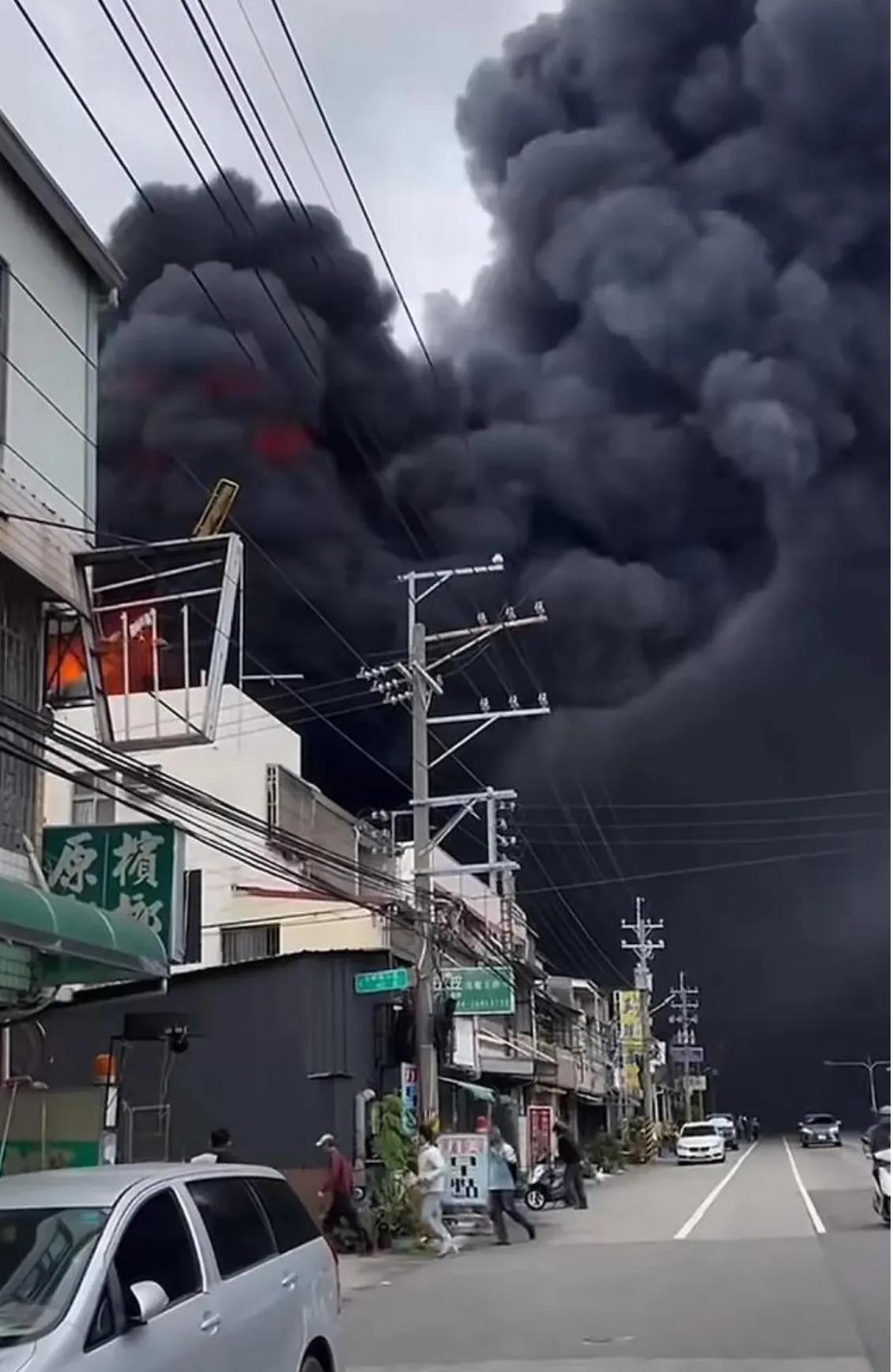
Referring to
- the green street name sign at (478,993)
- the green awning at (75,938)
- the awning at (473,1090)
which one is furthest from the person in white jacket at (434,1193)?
the awning at (473,1090)

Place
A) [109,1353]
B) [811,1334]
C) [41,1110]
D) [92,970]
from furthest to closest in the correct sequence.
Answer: [41,1110]
[92,970]
[811,1334]
[109,1353]

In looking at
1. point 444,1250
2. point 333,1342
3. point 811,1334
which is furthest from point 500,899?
point 333,1342

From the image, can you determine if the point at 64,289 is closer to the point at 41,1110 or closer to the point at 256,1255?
the point at 41,1110

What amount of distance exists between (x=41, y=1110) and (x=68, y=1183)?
11.2 meters

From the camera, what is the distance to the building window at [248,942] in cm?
3475

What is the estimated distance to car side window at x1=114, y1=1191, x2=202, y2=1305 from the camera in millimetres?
7125

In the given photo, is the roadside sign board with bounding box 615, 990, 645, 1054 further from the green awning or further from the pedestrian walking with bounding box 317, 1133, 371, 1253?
the green awning

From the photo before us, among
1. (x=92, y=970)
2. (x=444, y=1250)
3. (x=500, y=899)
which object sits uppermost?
(x=500, y=899)

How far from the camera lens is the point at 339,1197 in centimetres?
2195

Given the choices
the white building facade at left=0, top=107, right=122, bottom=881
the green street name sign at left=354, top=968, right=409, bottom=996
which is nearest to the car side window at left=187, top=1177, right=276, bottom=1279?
the white building facade at left=0, top=107, right=122, bottom=881

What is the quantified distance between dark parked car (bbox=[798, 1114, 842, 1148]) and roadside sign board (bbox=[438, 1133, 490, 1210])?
64.3 meters

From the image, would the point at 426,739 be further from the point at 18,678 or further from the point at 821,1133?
the point at 821,1133

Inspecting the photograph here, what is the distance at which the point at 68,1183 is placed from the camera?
Result: 7.75 metres

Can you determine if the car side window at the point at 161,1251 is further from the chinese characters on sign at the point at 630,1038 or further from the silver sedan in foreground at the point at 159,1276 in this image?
the chinese characters on sign at the point at 630,1038
